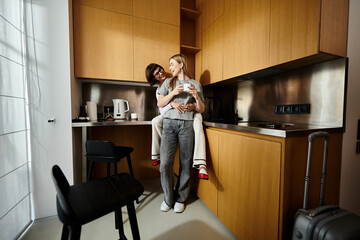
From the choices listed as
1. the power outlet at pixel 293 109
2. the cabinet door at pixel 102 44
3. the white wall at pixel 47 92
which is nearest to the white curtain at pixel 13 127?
the white wall at pixel 47 92

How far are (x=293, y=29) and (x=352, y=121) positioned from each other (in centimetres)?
80

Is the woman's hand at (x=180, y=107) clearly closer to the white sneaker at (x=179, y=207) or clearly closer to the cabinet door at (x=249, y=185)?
the cabinet door at (x=249, y=185)

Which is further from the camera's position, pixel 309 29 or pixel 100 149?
pixel 100 149

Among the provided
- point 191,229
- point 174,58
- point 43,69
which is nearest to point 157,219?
point 191,229

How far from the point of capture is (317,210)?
0.75m

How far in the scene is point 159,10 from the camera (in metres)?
1.90

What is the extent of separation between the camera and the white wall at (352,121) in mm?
1065

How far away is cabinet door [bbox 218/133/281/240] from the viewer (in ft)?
2.75

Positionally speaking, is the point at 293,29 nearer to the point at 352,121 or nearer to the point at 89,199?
the point at 352,121

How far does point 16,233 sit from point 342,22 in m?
2.73

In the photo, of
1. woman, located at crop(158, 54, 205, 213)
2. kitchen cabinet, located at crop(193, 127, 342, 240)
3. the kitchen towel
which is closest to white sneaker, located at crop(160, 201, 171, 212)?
woman, located at crop(158, 54, 205, 213)

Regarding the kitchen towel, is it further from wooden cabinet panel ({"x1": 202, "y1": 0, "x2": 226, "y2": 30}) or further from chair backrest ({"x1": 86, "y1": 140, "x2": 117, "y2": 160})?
wooden cabinet panel ({"x1": 202, "y1": 0, "x2": 226, "y2": 30})

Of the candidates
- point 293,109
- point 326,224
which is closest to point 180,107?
point 293,109

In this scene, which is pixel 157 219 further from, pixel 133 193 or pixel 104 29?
pixel 104 29
